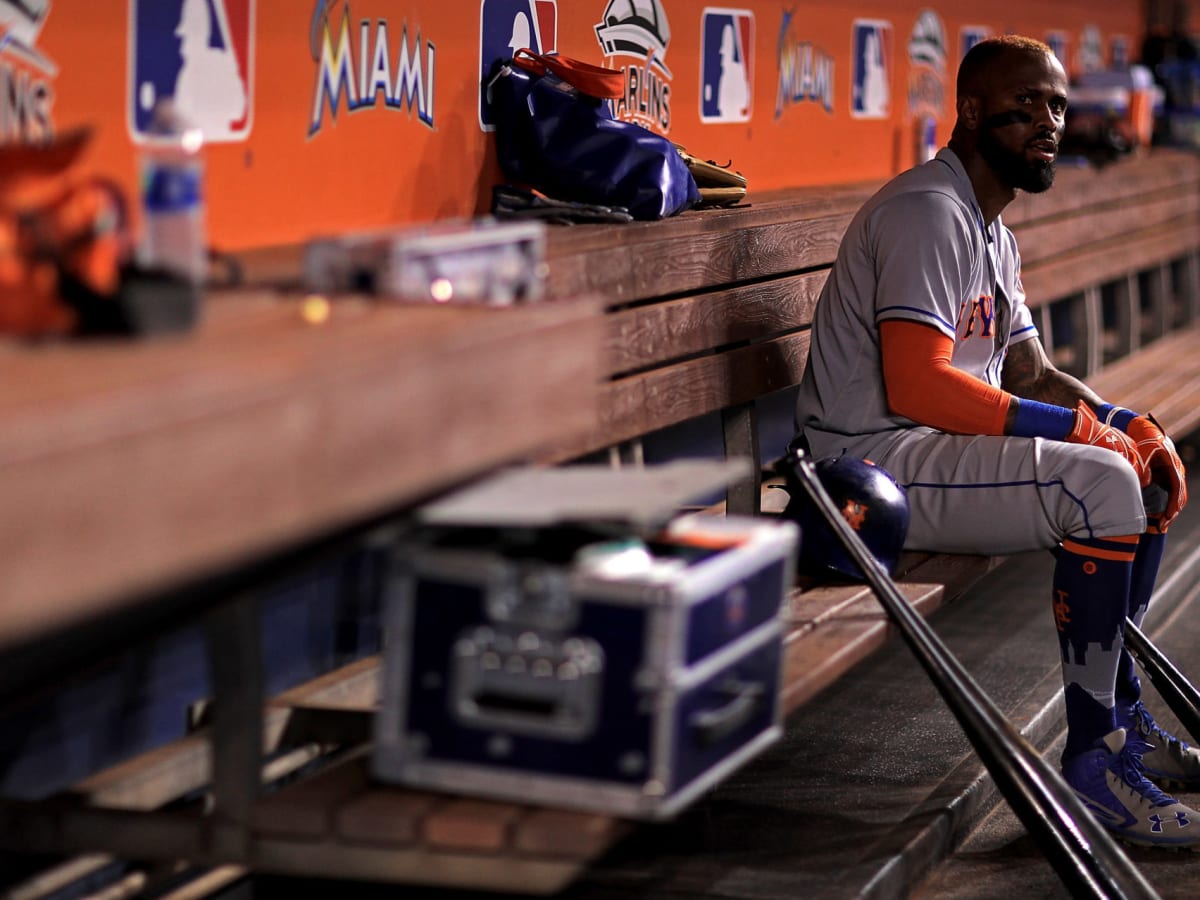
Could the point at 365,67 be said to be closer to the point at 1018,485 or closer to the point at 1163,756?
the point at 1018,485

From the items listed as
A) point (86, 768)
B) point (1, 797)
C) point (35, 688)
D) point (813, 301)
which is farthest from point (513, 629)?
point (813, 301)

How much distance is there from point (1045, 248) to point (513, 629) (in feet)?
13.9

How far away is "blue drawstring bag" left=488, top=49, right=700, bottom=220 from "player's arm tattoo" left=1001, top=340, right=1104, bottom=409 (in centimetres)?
85

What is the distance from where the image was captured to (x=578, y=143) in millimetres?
3545

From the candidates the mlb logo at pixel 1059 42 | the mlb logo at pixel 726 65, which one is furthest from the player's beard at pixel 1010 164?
the mlb logo at pixel 1059 42

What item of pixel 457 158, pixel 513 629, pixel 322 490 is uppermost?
pixel 457 158

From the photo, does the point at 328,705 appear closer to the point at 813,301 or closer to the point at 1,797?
the point at 1,797

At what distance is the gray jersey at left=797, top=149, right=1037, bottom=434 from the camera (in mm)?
3377

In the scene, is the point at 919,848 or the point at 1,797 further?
the point at 919,848

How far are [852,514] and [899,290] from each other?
48 cm

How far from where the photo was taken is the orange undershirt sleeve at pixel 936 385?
3338mm

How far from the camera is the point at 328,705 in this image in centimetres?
284

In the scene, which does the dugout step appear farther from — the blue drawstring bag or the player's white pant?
the blue drawstring bag

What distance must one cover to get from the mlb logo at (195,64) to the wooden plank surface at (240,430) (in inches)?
35.8
